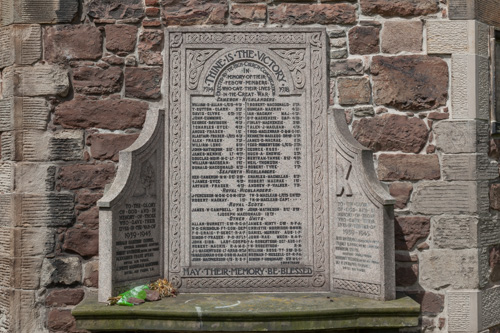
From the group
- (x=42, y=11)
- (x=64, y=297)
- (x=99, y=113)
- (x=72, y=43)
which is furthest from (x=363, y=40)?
(x=64, y=297)

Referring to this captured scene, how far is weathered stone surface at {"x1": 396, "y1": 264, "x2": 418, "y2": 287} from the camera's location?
15.5ft

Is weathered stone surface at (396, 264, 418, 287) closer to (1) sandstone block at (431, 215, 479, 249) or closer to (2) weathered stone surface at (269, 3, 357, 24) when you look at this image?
(1) sandstone block at (431, 215, 479, 249)

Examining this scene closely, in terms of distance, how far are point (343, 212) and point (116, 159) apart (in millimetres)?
2117

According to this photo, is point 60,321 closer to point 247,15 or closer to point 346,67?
point 247,15

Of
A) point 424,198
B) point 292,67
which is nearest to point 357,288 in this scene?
point 424,198

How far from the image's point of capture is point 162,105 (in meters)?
4.83

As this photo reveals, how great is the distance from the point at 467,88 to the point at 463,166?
0.72 m

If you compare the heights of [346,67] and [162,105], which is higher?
[346,67]

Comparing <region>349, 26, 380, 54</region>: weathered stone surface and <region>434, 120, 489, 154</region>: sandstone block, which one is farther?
<region>349, 26, 380, 54</region>: weathered stone surface

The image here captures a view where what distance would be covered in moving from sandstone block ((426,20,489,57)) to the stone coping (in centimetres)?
237

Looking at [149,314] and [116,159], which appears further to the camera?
[116,159]

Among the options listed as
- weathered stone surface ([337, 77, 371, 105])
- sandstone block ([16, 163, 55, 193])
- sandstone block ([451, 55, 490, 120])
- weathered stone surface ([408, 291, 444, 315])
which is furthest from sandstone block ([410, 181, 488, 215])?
sandstone block ([16, 163, 55, 193])

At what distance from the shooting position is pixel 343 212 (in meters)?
4.57

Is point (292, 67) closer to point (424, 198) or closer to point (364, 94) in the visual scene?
point (364, 94)
